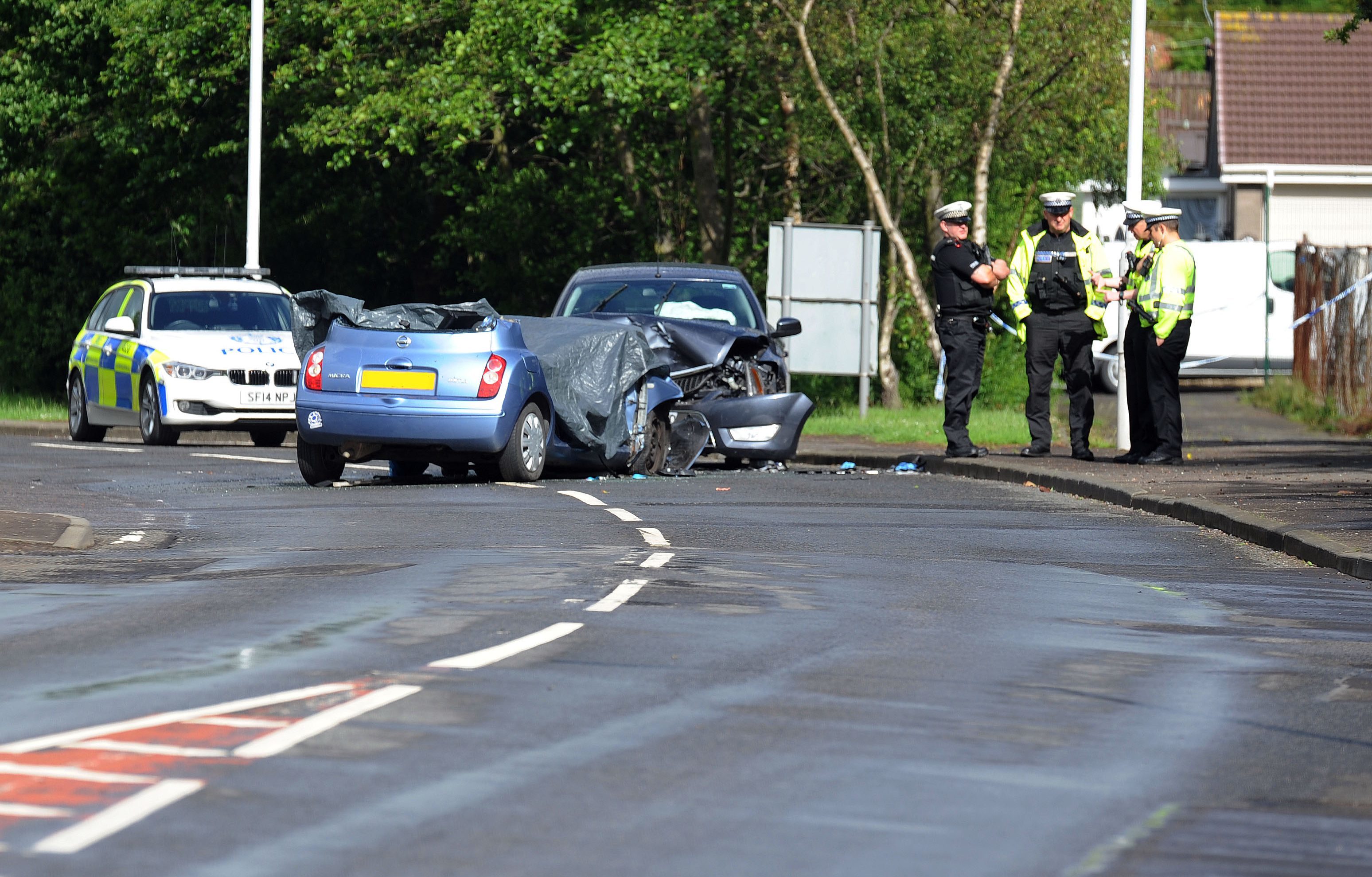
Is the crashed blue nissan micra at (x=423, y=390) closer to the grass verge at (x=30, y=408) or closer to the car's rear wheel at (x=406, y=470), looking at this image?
the car's rear wheel at (x=406, y=470)

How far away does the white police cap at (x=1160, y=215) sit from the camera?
17.8m

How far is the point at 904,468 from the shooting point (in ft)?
63.8

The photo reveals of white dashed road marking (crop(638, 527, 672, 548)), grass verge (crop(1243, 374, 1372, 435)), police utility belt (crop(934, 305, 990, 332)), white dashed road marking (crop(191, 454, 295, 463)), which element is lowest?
white dashed road marking (crop(191, 454, 295, 463))

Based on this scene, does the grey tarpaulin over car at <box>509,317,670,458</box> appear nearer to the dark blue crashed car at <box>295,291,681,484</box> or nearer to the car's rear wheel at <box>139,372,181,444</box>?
the dark blue crashed car at <box>295,291,681,484</box>

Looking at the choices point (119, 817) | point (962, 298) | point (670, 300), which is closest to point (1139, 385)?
point (962, 298)

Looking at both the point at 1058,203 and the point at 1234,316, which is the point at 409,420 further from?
the point at 1234,316

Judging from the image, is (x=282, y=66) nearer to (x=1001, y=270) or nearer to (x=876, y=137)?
(x=876, y=137)

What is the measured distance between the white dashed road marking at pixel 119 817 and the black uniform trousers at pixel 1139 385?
1321 centimetres

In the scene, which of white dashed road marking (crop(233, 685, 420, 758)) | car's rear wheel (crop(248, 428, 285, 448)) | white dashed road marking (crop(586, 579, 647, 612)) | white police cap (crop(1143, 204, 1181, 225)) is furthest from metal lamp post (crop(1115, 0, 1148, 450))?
white dashed road marking (crop(233, 685, 420, 758))

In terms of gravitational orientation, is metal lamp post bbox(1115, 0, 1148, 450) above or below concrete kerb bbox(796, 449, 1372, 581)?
above

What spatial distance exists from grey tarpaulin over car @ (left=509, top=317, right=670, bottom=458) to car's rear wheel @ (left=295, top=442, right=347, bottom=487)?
5.44 ft

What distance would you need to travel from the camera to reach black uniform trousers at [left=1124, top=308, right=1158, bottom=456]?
17.8 meters

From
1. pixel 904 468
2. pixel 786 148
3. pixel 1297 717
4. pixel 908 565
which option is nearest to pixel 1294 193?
pixel 786 148

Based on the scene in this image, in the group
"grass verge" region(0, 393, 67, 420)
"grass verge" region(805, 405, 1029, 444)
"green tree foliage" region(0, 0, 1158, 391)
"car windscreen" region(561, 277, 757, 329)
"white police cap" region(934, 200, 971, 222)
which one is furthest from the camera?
"grass verge" region(0, 393, 67, 420)
